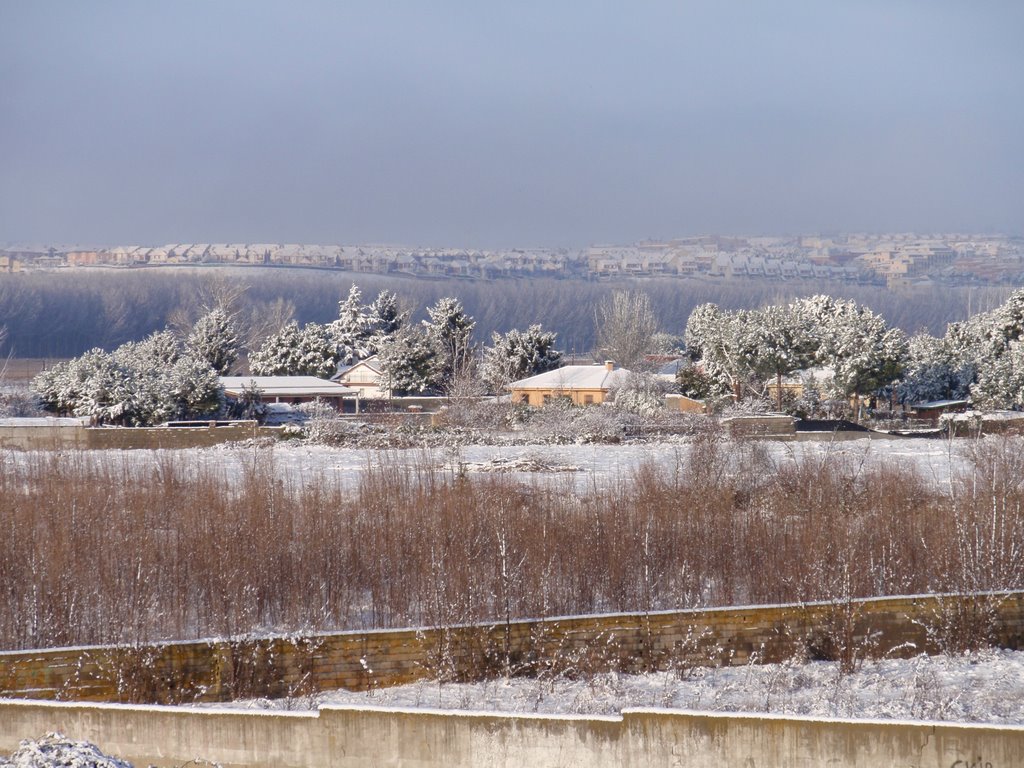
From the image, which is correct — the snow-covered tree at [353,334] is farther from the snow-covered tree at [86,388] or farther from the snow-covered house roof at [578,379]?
the snow-covered tree at [86,388]

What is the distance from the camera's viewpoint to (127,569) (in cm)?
1510

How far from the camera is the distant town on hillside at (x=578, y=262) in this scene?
15862 centimetres

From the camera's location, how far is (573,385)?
44.6 metres

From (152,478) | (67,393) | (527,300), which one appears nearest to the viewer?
(152,478)

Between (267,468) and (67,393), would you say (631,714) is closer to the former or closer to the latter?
(267,468)

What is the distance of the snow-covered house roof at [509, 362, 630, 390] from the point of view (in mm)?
43756

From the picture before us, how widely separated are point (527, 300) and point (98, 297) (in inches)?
1749

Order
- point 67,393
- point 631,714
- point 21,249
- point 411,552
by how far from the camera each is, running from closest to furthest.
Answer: point 631,714, point 411,552, point 67,393, point 21,249

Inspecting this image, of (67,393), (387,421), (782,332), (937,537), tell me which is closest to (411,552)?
(937,537)

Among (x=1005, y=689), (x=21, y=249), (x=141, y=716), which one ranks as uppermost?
(x=21, y=249)

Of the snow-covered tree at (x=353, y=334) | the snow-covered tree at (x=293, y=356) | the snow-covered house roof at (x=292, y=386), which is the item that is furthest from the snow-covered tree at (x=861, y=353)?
the snow-covered tree at (x=353, y=334)

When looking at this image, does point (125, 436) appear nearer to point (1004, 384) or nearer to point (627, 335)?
point (1004, 384)

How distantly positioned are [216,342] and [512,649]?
41.5 m

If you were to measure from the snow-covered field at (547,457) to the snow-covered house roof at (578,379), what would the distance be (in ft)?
42.5
